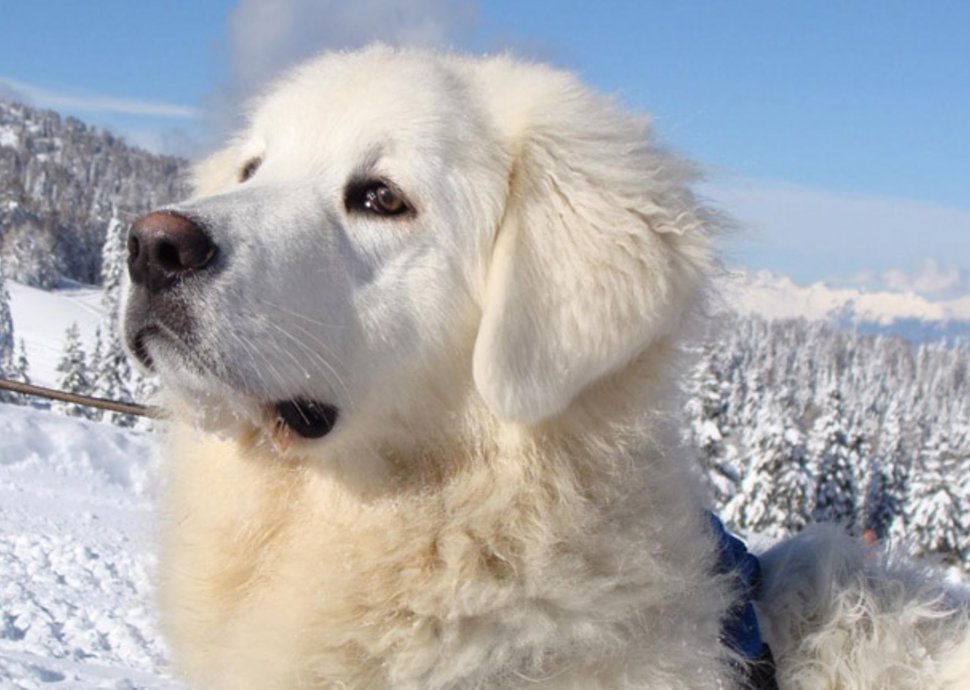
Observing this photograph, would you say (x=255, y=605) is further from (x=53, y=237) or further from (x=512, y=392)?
(x=53, y=237)

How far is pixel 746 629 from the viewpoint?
3.04 meters

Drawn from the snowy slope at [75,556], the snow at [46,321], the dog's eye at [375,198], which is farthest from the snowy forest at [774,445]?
the snow at [46,321]

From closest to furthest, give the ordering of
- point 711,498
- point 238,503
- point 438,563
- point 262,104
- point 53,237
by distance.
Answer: point 438,563 → point 238,503 → point 711,498 → point 262,104 → point 53,237

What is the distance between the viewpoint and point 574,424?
3105 millimetres

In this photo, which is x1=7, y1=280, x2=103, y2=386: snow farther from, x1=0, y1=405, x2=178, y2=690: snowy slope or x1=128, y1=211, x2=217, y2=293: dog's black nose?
x1=128, y1=211, x2=217, y2=293: dog's black nose

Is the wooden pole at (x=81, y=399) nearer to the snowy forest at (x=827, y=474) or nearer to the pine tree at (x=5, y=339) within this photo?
the snowy forest at (x=827, y=474)

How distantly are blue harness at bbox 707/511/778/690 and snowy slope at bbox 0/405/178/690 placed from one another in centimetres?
213

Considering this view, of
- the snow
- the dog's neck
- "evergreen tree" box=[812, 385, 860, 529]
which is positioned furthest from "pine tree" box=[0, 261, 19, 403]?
the dog's neck

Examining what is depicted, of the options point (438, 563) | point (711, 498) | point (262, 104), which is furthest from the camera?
point (262, 104)

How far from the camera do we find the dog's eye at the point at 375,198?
3.17 meters

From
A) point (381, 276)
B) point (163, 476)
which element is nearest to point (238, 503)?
point (163, 476)

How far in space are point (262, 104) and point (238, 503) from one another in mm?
1615

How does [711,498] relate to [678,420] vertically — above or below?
below

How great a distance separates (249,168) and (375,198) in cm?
76
